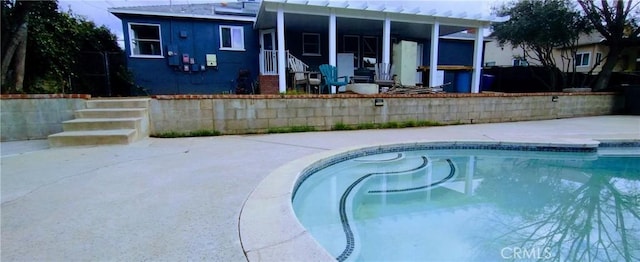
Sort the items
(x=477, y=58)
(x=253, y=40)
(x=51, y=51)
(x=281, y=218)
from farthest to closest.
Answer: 1. (x=253, y=40)
2. (x=477, y=58)
3. (x=51, y=51)
4. (x=281, y=218)

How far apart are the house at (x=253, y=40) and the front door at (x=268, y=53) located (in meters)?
0.03

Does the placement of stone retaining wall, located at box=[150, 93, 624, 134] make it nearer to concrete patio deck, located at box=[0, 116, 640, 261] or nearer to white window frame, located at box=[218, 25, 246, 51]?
concrete patio deck, located at box=[0, 116, 640, 261]

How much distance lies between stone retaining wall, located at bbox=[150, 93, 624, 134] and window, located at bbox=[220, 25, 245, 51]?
5125 mm

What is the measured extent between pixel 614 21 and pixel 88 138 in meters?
14.6

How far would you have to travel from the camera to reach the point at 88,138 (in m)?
4.26

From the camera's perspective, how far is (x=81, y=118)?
487 cm

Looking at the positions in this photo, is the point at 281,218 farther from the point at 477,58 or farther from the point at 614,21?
the point at 614,21

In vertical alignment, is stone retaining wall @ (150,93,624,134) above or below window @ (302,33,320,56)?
below

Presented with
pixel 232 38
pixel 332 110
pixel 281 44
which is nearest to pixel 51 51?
pixel 232 38

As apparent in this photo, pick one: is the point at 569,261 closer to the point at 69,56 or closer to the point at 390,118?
the point at 390,118

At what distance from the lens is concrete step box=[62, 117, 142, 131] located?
454 centimetres

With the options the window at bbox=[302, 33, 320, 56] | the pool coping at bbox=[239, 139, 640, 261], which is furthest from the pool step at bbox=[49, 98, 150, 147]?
the window at bbox=[302, 33, 320, 56]

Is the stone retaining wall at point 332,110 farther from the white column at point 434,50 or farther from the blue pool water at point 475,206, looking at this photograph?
the white column at point 434,50

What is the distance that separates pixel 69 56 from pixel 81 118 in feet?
14.2
